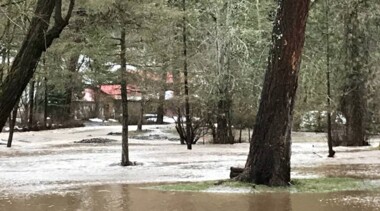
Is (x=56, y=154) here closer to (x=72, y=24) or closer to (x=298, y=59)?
(x=72, y=24)

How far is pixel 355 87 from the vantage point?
26906 millimetres

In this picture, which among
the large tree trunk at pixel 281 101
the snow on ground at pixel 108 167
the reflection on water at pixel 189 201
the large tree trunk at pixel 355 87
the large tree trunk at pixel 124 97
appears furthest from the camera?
the large tree trunk at pixel 355 87

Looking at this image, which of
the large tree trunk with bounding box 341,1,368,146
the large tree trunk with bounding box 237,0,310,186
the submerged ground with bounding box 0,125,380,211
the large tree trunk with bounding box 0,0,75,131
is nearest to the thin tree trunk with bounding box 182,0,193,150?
the submerged ground with bounding box 0,125,380,211

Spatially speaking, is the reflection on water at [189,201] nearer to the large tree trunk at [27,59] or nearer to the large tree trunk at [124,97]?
the large tree trunk at [27,59]

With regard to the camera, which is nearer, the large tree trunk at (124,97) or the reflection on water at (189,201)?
the reflection on water at (189,201)

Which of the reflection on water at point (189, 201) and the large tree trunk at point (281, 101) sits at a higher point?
the large tree trunk at point (281, 101)

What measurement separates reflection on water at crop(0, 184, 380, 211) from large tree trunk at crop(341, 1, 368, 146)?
41.6 ft

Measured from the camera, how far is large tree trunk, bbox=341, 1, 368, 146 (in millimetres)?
24375

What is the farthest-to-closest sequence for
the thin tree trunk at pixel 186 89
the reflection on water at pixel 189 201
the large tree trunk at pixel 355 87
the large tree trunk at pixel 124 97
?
the thin tree trunk at pixel 186 89 < the large tree trunk at pixel 355 87 < the large tree trunk at pixel 124 97 < the reflection on water at pixel 189 201

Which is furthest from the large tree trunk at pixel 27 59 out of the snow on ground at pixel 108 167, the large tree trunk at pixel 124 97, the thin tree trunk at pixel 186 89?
the thin tree trunk at pixel 186 89

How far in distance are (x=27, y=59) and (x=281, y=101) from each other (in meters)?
5.49

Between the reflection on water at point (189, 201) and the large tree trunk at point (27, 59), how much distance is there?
6.62 ft

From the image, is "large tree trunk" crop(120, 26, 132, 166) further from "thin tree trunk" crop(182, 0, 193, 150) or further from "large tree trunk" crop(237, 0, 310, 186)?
"large tree trunk" crop(237, 0, 310, 186)

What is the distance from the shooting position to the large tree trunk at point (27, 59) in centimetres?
920
